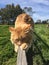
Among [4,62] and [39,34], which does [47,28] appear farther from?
[4,62]

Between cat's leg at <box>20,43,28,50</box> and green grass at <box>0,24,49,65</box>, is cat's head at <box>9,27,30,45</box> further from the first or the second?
green grass at <box>0,24,49,65</box>

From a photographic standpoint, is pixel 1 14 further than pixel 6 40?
Yes

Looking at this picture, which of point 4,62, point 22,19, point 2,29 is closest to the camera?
point 22,19

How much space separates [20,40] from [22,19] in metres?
0.74

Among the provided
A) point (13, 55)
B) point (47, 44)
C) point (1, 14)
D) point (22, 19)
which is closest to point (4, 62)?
point (13, 55)

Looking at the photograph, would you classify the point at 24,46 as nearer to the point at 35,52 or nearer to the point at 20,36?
the point at 20,36

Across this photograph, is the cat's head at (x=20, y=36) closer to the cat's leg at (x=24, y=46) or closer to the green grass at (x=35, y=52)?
the cat's leg at (x=24, y=46)

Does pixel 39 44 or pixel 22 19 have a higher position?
pixel 22 19

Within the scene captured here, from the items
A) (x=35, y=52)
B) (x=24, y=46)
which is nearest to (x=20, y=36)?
(x=24, y=46)

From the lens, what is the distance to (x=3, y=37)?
4352 millimetres

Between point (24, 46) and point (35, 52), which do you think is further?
point (35, 52)

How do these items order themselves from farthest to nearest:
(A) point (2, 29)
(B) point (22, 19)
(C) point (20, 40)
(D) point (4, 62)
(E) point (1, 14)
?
(E) point (1, 14), (A) point (2, 29), (D) point (4, 62), (B) point (22, 19), (C) point (20, 40)

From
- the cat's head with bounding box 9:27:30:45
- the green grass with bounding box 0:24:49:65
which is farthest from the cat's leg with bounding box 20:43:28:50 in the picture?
the green grass with bounding box 0:24:49:65

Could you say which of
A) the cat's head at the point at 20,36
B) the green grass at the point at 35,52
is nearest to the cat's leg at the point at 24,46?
the cat's head at the point at 20,36
